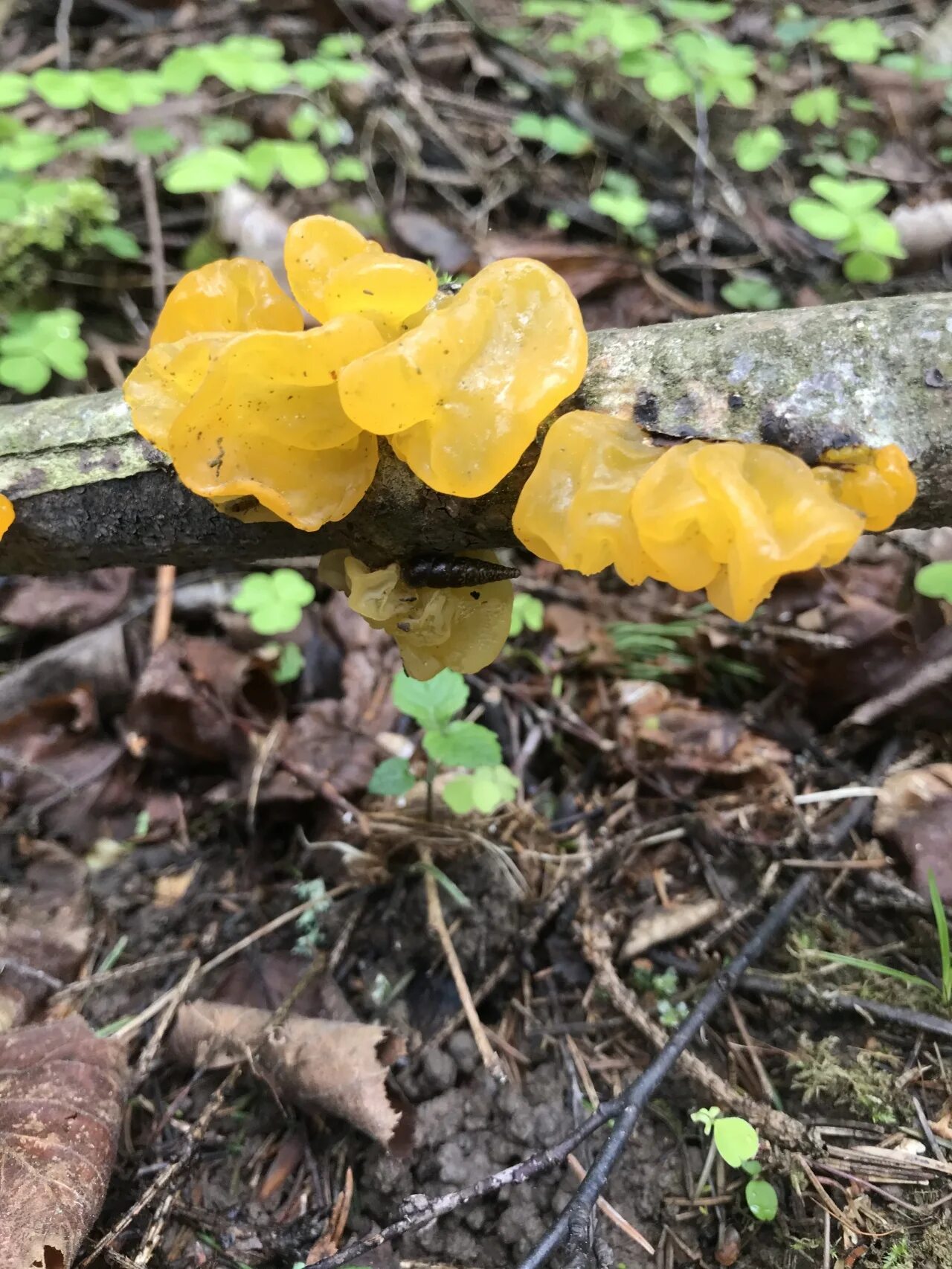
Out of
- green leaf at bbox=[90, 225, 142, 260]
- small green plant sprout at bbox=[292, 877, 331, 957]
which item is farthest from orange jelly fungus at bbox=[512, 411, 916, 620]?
green leaf at bbox=[90, 225, 142, 260]

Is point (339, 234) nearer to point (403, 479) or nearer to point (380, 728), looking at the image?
point (403, 479)

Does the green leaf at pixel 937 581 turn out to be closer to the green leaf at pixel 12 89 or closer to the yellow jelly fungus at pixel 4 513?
the yellow jelly fungus at pixel 4 513

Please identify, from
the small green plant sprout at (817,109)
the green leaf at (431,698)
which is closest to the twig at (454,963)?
the green leaf at (431,698)

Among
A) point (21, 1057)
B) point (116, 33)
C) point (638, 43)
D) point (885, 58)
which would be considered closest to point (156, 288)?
point (116, 33)

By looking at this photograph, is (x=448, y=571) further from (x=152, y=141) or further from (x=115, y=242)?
(x=152, y=141)

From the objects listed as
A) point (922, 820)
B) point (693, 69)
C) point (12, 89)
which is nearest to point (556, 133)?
point (693, 69)

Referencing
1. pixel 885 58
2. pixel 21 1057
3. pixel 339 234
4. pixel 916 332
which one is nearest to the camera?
pixel 916 332

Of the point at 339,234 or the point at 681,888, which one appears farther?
the point at 681,888
